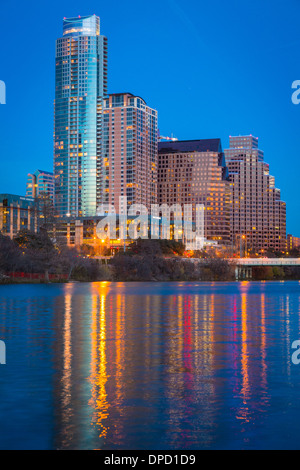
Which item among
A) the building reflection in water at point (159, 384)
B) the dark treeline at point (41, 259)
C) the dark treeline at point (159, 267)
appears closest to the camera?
the building reflection in water at point (159, 384)

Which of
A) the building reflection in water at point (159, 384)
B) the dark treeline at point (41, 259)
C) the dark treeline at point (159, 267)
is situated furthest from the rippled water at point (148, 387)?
the dark treeline at point (159, 267)

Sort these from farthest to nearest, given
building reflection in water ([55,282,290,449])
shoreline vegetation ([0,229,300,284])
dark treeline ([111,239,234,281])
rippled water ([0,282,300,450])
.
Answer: dark treeline ([111,239,234,281])
shoreline vegetation ([0,229,300,284])
building reflection in water ([55,282,290,449])
rippled water ([0,282,300,450])

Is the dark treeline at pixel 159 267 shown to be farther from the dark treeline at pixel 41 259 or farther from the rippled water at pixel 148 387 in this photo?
the rippled water at pixel 148 387

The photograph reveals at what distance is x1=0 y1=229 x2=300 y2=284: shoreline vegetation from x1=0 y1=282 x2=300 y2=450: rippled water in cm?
7503

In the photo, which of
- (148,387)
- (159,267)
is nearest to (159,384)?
(148,387)

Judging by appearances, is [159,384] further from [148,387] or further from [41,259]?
[41,259]

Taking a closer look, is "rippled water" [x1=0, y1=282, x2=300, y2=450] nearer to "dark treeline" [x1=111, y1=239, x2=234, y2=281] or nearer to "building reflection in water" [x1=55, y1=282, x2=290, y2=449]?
"building reflection in water" [x1=55, y1=282, x2=290, y2=449]

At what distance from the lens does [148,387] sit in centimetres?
1988

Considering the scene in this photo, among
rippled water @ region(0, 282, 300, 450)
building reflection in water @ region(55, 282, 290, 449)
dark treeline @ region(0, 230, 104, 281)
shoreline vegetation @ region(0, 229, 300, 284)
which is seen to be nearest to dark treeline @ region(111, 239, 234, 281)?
shoreline vegetation @ region(0, 229, 300, 284)

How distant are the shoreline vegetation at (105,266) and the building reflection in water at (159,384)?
75.0 meters

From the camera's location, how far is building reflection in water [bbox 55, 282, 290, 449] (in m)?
14.7

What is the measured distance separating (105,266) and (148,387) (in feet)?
414

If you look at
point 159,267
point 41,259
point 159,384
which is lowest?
point 159,384

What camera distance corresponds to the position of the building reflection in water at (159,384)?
48.2ft
